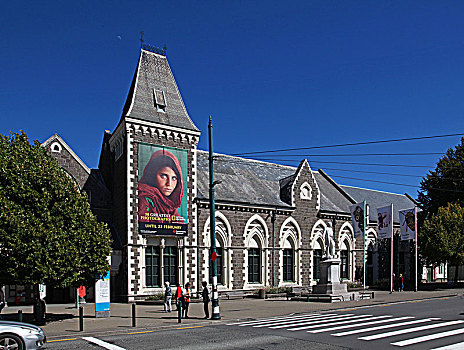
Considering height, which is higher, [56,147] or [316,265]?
[56,147]

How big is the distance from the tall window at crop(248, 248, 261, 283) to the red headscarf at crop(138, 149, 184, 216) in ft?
26.4

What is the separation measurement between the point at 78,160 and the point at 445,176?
1396 inches

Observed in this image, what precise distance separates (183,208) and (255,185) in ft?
30.6

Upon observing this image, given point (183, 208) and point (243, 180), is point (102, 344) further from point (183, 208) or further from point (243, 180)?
point (243, 180)

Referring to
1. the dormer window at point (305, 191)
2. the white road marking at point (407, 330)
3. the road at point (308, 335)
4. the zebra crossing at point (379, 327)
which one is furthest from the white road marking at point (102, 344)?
the dormer window at point (305, 191)

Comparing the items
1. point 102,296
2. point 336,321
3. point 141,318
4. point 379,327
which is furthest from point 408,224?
point 102,296

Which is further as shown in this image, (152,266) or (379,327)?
(152,266)

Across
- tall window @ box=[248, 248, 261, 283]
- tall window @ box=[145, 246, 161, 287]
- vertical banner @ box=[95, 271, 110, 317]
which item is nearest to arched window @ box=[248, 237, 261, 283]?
tall window @ box=[248, 248, 261, 283]

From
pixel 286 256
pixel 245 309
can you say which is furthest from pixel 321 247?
pixel 245 309

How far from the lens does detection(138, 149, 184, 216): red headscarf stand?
31234 mm

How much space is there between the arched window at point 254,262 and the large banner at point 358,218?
30.1ft

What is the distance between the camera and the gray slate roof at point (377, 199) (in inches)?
1959

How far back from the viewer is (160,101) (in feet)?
113

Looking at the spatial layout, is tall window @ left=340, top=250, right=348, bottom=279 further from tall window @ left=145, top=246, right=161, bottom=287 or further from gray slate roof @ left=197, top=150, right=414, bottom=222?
tall window @ left=145, top=246, right=161, bottom=287
